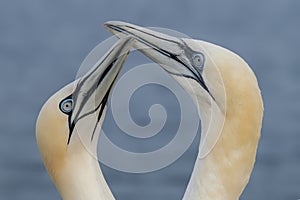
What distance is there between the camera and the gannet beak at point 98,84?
8.44 m

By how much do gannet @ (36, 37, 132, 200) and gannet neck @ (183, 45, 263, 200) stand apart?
96 centimetres

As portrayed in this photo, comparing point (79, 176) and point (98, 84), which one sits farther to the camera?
point (98, 84)

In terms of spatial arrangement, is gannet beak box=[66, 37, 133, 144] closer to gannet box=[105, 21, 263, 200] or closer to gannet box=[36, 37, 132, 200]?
gannet box=[36, 37, 132, 200]

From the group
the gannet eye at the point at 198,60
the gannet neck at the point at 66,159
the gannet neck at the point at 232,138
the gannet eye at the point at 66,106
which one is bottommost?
the gannet neck at the point at 232,138

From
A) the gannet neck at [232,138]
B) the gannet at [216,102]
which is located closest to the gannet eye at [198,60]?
the gannet at [216,102]

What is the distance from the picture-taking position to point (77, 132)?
861 centimetres

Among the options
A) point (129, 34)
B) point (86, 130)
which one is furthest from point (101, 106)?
point (129, 34)

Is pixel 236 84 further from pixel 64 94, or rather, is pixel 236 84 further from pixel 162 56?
pixel 64 94

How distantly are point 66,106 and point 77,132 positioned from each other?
0.97ft

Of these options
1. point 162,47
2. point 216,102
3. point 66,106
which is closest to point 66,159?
point 66,106

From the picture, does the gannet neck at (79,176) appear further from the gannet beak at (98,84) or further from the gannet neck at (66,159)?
the gannet beak at (98,84)

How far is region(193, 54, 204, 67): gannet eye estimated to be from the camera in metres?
8.40

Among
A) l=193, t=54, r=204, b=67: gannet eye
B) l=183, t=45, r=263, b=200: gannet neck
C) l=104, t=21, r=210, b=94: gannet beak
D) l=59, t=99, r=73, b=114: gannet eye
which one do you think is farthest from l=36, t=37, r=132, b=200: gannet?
l=183, t=45, r=263, b=200: gannet neck

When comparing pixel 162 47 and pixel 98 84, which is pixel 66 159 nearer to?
pixel 98 84
